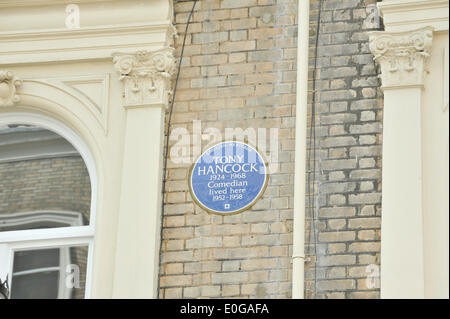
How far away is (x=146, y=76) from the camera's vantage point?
32.1 ft

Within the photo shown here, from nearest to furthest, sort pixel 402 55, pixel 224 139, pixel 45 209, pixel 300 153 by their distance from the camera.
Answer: pixel 300 153
pixel 402 55
pixel 224 139
pixel 45 209

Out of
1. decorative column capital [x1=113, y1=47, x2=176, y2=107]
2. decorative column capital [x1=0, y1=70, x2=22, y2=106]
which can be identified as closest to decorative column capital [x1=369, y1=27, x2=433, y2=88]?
decorative column capital [x1=113, y1=47, x2=176, y2=107]

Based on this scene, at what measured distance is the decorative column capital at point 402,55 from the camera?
30.7 feet

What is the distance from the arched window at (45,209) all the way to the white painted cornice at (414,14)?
8.50 feet

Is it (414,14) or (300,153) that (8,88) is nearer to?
(300,153)

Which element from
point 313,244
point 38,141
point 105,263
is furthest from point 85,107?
point 313,244

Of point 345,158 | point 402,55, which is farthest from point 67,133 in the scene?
point 402,55

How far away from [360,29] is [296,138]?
1.16 m

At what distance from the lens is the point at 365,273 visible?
29.5 ft

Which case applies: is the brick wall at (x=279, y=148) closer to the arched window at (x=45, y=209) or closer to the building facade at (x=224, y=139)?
the building facade at (x=224, y=139)

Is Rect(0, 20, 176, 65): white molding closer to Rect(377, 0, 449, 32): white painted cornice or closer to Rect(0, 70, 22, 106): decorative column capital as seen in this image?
Rect(0, 70, 22, 106): decorative column capital

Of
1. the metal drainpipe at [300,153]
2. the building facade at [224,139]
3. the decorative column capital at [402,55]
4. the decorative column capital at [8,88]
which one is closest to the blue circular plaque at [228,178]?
the building facade at [224,139]

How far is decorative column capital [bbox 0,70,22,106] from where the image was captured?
1001cm

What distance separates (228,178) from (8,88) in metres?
1.96
